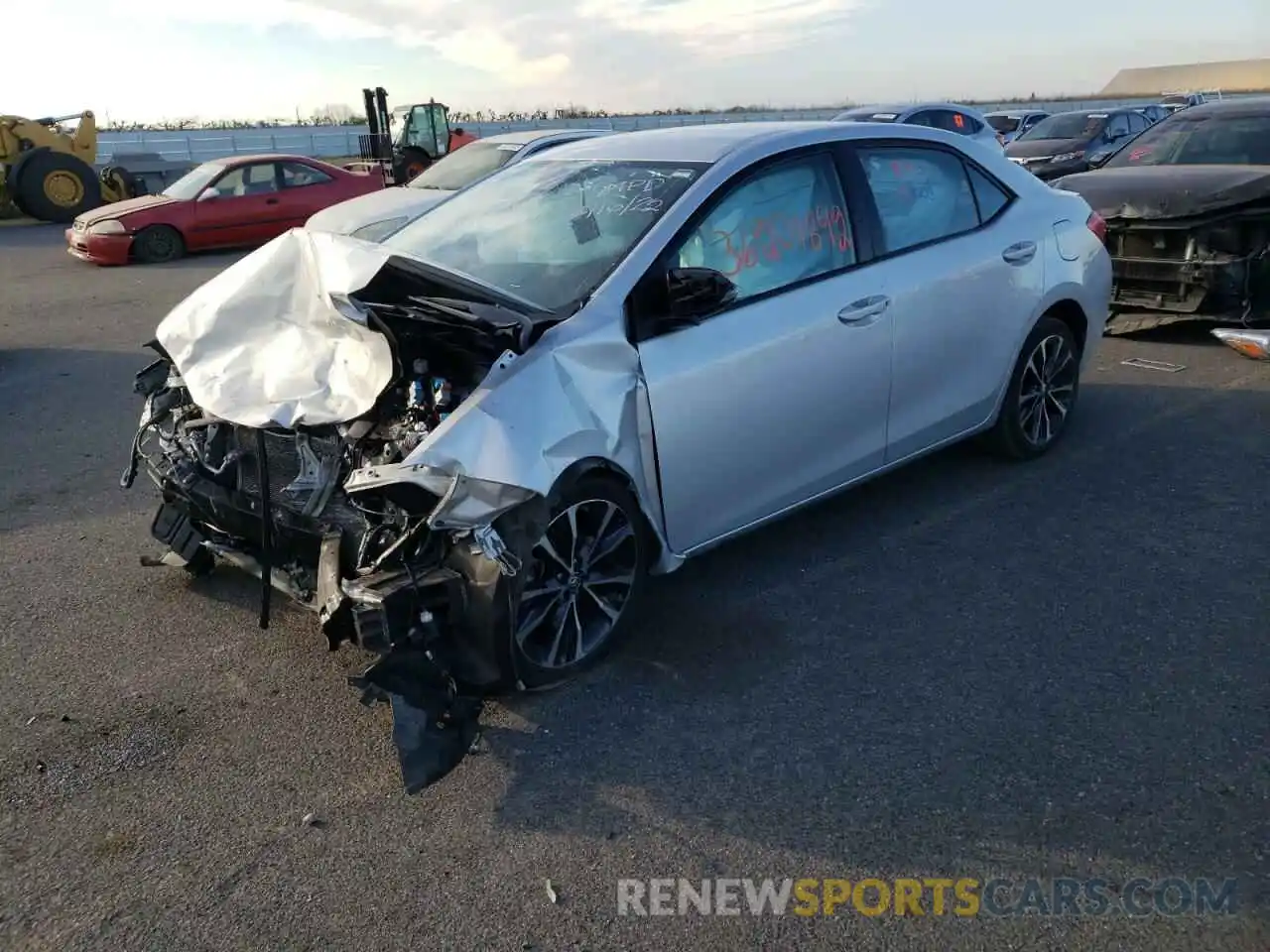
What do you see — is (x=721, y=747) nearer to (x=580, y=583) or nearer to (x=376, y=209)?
(x=580, y=583)

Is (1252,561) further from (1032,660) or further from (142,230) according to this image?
(142,230)

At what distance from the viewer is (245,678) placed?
383cm

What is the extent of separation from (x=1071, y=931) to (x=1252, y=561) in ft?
8.43

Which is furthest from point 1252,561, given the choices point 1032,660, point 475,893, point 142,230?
point 142,230

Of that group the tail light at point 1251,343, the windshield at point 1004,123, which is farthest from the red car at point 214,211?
the windshield at point 1004,123

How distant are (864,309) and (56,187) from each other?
2110 cm

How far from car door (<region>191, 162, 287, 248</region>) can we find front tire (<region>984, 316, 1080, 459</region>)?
12.7 meters

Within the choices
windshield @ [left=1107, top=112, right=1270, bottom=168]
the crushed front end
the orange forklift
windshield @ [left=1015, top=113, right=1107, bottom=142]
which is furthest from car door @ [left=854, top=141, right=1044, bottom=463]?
the orange forklift

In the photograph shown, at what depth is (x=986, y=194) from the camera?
5.24 metres

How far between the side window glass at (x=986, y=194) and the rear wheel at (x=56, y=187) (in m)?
20.2

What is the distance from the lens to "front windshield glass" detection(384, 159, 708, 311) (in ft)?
13.1

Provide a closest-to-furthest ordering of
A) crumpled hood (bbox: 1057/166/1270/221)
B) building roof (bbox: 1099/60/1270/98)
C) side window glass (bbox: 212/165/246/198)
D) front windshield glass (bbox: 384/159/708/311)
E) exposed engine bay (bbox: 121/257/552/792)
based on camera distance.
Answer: exposed engine bay (bbox: 121/257/552/792) → front windshield glass (bbox: 384/159/708/311) → crumpled hood (bbox: 1057/166/1270/221) → side window glass (bbox: 212/165/246/198) → building roof (bbox: 1099/60/1270/98)

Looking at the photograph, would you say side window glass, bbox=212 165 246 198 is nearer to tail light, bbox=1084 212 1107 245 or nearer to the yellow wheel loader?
the yellow wheel loader

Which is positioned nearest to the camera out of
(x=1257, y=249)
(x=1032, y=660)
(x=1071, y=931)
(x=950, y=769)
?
(x=1071, y=931)
